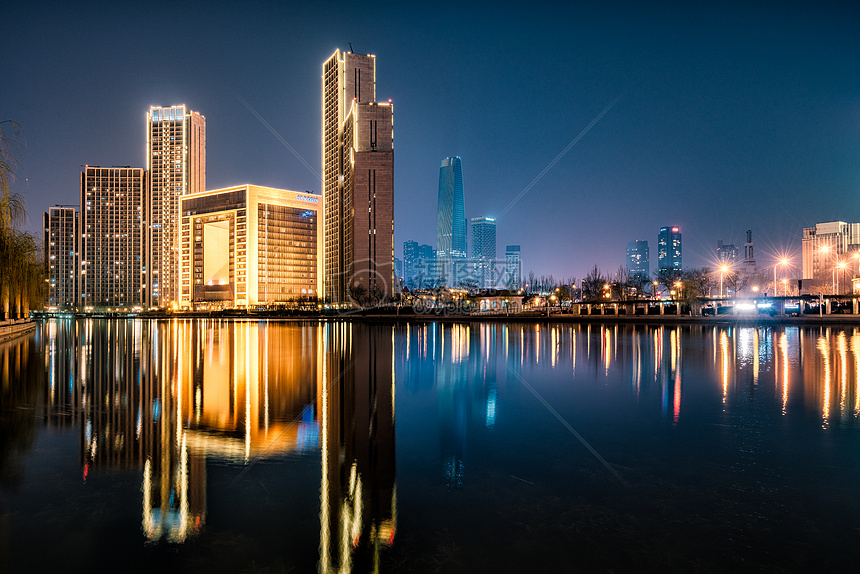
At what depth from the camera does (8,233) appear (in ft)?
94.1

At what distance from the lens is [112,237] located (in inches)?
7441

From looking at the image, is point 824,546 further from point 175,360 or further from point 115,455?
point 175,360

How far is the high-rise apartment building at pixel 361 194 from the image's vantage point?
136125 millimetres

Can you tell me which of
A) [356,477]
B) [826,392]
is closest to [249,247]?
[826,392]

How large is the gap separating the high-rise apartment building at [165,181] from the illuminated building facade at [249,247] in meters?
27.1

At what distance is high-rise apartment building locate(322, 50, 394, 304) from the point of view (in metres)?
136

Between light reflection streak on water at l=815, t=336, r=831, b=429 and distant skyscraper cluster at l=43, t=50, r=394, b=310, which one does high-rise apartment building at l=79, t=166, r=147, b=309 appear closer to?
distant skyscraper cluster at l=43, t=50, r=394, b=310

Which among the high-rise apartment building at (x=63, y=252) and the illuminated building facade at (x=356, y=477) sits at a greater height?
the high-rise apartment building at (x=63, y=252)

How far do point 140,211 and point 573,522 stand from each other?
221605 mm

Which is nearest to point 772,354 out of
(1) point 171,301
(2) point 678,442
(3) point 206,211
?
(2) point 678,442

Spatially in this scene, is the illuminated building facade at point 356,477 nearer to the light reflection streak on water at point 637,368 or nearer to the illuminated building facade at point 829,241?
the light reflection streak on water at point 637,368

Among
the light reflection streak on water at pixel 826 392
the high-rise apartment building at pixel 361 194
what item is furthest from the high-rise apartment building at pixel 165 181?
the light reflection streak on water at pixel 826 392

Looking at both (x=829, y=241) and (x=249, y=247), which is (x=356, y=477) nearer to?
(x=249, y=247)

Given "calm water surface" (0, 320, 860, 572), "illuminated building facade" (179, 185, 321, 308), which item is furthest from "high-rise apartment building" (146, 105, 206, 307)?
"calm water surface" (0, 320, 860, 572)
